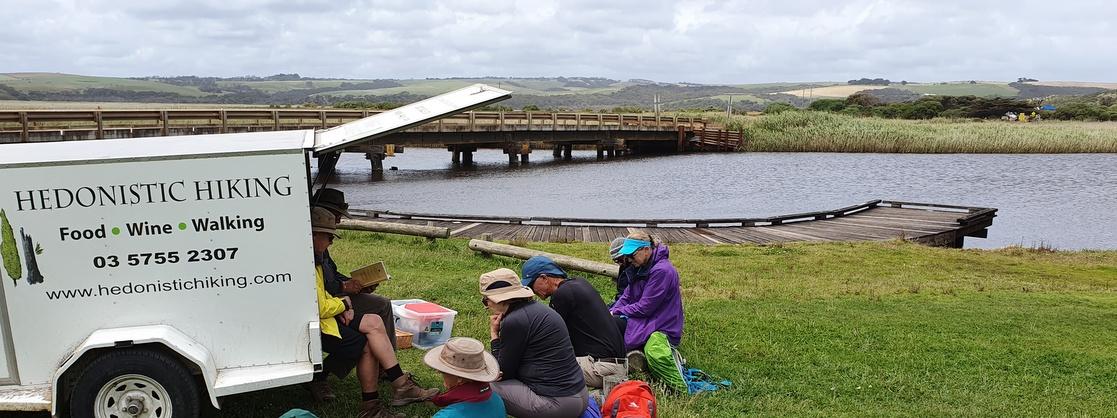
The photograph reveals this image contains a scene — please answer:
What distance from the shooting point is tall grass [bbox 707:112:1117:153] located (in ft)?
191

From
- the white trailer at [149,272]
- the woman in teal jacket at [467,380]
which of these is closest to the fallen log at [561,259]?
the woman in teal jacket at [467,380]

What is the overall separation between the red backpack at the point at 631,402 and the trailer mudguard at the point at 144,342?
2889 mm

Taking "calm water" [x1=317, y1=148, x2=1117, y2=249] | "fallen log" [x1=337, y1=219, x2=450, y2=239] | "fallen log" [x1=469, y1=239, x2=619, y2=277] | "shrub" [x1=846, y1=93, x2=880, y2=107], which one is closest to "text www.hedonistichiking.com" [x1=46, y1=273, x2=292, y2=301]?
"fallen log" [x1=469, y1=239, x2=619, y2=277]

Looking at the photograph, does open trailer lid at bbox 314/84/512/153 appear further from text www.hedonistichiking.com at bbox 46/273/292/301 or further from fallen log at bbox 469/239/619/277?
fallen log at bbox 469/239/619/277

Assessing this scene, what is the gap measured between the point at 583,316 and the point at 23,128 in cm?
2850

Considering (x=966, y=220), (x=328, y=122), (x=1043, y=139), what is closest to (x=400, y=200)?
(x=328, y=122)

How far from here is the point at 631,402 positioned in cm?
615

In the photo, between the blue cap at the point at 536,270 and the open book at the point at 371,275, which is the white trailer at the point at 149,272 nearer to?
the open book at the point at 371,275

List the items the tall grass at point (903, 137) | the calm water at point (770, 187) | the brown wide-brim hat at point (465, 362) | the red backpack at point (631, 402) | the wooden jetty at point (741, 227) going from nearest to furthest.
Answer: the brown wide-brim hat at point (465, 362) < the red backpack at point (631, 402) < the wooden jetty at point (741, 227) < the calm water at point (770, 187) < the tall grass at point (903, 137)

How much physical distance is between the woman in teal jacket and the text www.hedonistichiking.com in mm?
1360

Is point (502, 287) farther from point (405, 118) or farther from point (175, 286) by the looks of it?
point (175, 286)

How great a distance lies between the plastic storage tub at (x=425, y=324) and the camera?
8.45m

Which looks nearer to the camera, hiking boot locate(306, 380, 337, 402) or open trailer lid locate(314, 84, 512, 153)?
open trailer lid locate(314, 84, 512, 153)

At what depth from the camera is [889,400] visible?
7.71 m
